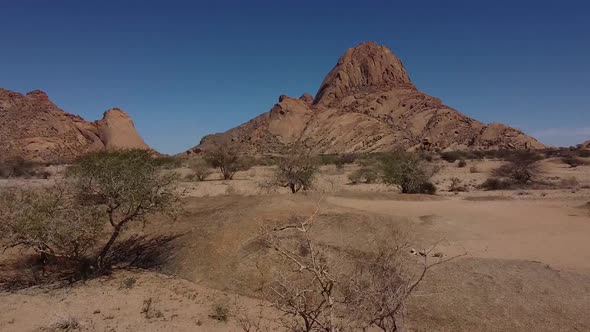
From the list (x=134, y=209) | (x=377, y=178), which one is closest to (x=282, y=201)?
(x=134, y=209)

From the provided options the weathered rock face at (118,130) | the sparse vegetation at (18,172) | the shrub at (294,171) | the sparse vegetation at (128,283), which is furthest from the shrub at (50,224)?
the weathered rock face at (118,130)

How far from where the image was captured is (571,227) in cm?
1384

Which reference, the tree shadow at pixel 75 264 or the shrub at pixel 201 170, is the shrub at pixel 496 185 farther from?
the shrub at pixel 201 170

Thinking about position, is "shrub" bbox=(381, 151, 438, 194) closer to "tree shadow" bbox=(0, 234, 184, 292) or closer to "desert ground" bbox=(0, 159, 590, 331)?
"desert ground" bbox=(0, 159, 590, 331)

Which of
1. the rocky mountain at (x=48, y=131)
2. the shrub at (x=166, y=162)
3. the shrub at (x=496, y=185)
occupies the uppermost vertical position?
the rocky mountain at (x=48, y=131)

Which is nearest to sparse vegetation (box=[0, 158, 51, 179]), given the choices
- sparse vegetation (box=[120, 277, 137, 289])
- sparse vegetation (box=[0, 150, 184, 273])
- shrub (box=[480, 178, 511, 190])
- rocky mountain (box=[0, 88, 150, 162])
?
rocky mountain (box=[0, 88, 150, 162])

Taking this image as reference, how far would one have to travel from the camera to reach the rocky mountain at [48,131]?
67062mm

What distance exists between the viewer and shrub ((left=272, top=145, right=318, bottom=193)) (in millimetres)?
23828

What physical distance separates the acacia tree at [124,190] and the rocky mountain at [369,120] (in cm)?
6069

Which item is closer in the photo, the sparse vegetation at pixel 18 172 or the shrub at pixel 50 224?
the shrub at pixel 50 224

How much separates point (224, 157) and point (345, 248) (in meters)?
28.7

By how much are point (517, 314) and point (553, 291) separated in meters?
1.42

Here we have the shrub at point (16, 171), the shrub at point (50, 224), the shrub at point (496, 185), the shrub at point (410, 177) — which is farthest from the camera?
the shrub at point (16, 171)

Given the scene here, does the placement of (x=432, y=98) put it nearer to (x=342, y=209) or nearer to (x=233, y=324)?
(x=342, y=209)
